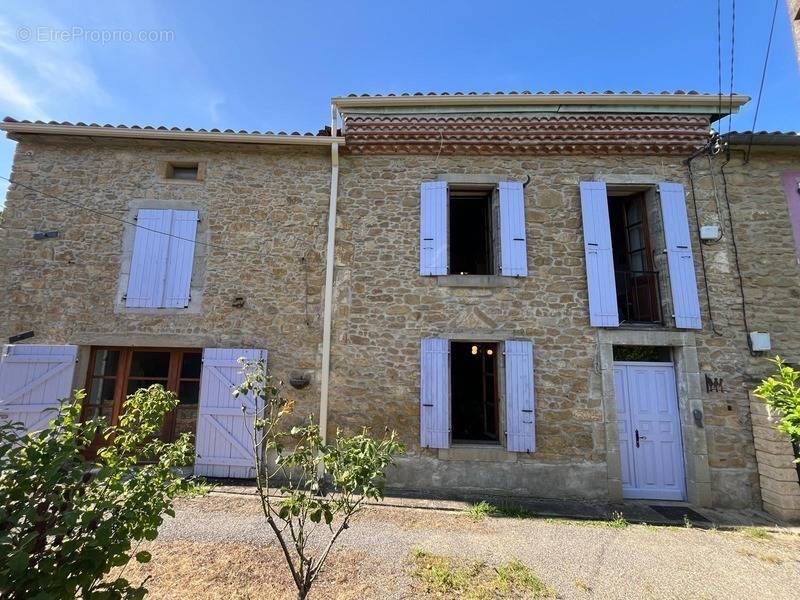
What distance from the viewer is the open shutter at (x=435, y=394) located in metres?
5.27

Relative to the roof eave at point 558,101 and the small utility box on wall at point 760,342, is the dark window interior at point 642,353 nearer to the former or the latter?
the small utility box on wall at point 760,342

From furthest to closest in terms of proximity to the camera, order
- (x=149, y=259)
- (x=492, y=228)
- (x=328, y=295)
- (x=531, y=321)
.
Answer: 1. (x=492, y=228)
2. (x=149, y=259)
3. (x=328, y=295)
4. (x=531, y=321)

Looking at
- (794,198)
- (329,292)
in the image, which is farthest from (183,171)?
(794,198)

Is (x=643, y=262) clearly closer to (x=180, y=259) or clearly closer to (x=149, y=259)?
(x=180, y=259)

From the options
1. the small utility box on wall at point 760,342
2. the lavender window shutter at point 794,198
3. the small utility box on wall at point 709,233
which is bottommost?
the small utility box on wall at point 760,342

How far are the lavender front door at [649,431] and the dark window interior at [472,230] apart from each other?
277 centimetres

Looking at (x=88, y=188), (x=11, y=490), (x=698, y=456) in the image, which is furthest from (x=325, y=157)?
(x=698, y=456)

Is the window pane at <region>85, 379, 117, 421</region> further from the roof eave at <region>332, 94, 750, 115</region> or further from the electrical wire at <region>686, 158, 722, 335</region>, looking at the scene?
the electrical wire at <region>686, 158, 722, 335</region>

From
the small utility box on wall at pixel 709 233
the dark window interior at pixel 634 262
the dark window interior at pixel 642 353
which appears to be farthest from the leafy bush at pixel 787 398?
the small utility box on wall at pixel 709 233

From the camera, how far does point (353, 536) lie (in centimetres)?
381

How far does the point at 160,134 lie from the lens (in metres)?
5.90

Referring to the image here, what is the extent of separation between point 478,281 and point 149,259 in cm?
520

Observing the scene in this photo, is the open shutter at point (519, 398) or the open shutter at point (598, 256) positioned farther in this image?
the open shutter at point (598, 256)

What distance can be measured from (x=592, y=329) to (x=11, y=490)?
6.05 meters
